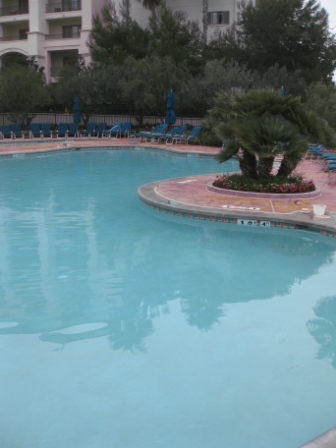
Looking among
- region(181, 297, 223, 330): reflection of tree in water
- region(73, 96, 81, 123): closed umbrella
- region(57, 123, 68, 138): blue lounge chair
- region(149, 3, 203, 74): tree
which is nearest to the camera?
region(181, 297, 223, 330): reflection of tree in water

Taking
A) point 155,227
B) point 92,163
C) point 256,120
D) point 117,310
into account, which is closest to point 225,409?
point 117,310

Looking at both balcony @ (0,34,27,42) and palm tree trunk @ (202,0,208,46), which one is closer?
palm tree trunk @ (202,0,208,46)

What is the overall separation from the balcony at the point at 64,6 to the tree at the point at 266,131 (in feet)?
103

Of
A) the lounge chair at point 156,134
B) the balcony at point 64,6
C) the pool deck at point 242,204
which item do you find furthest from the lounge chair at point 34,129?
the balcony at point 64,6

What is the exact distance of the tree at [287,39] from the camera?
1319 inches

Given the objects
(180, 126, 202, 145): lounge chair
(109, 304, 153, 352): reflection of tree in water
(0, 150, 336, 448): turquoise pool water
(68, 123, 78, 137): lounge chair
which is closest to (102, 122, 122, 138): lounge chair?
(68, 123, 78, 137): lounge chair

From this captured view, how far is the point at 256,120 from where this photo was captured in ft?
38.5

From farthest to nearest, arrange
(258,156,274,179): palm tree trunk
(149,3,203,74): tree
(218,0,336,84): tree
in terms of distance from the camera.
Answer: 1. (149,3,203,74): tree
2. (218,0,336,84): tree
3. (258,156,274,179): palm tree trunk

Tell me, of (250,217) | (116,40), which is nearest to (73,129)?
(116,40)

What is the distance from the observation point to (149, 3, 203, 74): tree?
1336 inches

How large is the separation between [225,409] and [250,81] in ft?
80.5

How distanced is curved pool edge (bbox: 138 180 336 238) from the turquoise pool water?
0.59 ft

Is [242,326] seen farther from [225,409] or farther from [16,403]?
[16,403]

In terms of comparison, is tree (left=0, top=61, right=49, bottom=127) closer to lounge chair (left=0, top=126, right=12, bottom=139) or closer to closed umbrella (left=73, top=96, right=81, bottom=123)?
closed umbrella (left=73, top=96, right=81, bottom=123)
